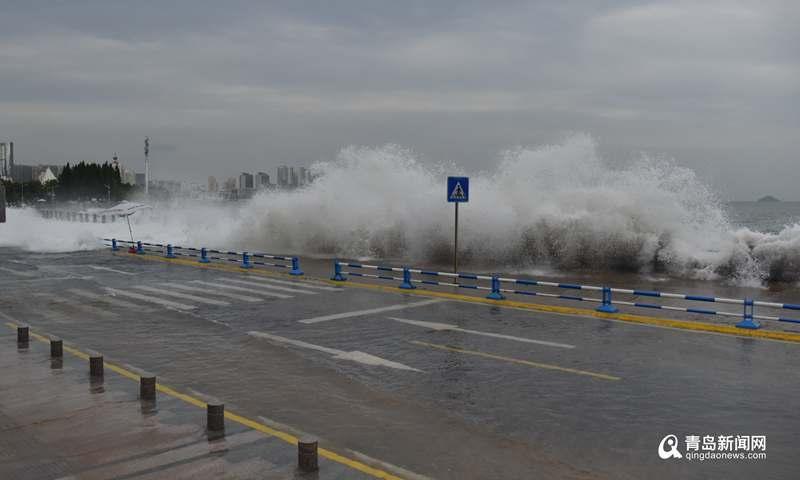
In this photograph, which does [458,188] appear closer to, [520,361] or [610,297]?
[610,297]

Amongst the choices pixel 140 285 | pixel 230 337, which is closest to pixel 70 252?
pixel 140 285

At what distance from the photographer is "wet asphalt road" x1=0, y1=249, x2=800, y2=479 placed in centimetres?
723

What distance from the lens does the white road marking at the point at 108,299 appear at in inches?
685

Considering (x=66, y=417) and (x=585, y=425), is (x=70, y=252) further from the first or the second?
(x=585, y=425)

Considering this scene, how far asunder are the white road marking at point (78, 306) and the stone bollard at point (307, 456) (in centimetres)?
1139

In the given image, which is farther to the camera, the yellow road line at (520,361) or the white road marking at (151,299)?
the white road marking at (151,299)

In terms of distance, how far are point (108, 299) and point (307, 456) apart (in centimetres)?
1453

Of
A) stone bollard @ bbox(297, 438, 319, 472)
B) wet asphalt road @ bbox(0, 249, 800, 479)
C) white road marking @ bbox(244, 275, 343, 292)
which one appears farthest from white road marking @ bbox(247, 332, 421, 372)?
white road marking @ bbox(244, 275, 343, 292)

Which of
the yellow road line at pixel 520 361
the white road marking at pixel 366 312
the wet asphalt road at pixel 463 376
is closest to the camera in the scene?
the wet asphalt road at pixel 463 376

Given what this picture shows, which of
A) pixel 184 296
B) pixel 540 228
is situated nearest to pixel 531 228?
pixel 540 228

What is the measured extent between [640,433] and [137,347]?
8.96 metres

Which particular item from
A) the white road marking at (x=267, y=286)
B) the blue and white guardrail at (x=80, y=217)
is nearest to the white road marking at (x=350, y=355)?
the white road marking at (x=267, y=286)

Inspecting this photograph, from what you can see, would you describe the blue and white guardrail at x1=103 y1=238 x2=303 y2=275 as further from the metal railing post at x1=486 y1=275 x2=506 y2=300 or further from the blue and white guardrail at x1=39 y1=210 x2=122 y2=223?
the blue and white guardrail at x1=39 y1=210 x2=122 y2=223

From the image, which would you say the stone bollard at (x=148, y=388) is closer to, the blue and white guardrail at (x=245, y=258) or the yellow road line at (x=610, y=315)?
the yellow road line at (x=610, y=315)
